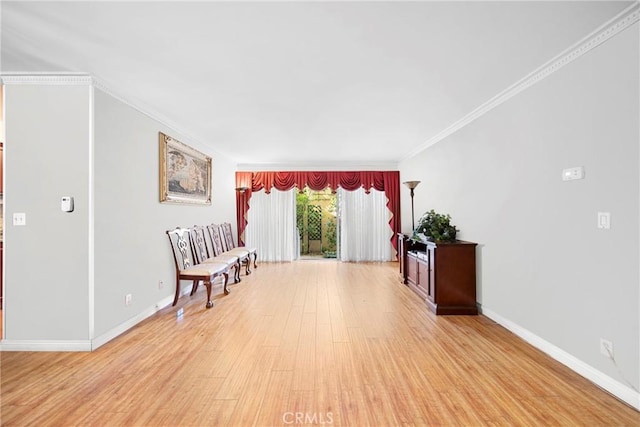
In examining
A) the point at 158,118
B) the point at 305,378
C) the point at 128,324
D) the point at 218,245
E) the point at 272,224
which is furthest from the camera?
the point at 272,224

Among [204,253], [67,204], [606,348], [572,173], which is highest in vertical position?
[572,173]

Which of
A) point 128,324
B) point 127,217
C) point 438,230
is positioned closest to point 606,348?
point 438,230

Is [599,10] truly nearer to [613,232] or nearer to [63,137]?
[613,232]

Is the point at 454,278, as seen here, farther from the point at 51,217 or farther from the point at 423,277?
the point at 51,217

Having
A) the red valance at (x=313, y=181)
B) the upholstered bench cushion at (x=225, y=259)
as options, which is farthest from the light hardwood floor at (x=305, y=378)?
the red valance at (x=313, y=181)

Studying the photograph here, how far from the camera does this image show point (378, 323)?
125 inches

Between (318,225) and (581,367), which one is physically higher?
(318,225)

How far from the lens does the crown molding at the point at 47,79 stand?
251cm

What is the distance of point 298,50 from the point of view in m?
2.15

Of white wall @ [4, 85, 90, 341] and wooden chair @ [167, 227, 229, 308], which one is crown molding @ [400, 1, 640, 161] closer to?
wooden chair @ [167, 227, 229, 308]

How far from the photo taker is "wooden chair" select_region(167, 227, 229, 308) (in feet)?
12.1

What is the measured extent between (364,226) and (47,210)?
233 inches

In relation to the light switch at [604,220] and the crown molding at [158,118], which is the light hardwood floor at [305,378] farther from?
the crown molding at [158,118]

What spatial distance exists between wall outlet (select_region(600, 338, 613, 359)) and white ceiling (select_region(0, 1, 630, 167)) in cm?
224
